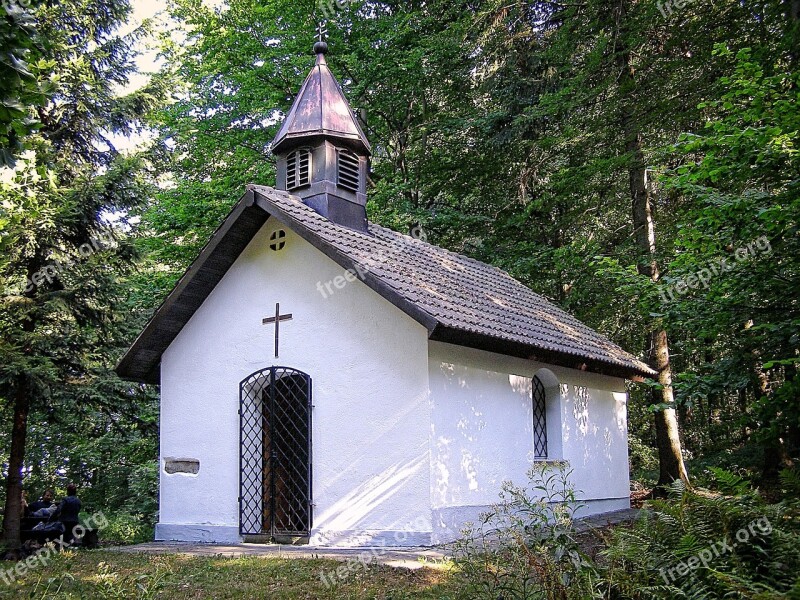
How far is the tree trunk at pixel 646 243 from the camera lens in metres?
13.7

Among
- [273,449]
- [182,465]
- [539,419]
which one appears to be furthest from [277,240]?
[539,419]

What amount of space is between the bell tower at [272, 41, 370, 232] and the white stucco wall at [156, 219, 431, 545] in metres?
1.26

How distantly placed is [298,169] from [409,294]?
415cm

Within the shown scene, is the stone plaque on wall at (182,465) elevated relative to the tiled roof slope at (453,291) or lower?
lower

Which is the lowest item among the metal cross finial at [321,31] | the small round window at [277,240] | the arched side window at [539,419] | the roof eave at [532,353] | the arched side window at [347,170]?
the arched side window at [539,419]

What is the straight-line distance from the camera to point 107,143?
1440 centimetres

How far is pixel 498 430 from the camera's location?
1052cm

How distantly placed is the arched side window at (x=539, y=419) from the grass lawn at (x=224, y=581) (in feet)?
16.1

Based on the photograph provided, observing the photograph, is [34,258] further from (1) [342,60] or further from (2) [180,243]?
(1) [342,60]

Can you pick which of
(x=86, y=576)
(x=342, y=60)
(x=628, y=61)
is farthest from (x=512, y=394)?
(x=342, y=60)

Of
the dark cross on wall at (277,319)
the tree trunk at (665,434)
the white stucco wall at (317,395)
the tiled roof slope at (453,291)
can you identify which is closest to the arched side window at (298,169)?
the tiled roof slope at (453,291)

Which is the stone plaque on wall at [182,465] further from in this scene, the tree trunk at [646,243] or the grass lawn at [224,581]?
the tree trunk at [646,243]

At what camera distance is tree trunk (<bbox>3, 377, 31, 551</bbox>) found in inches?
478

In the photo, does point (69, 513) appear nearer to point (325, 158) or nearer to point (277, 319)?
point (277, 319)
